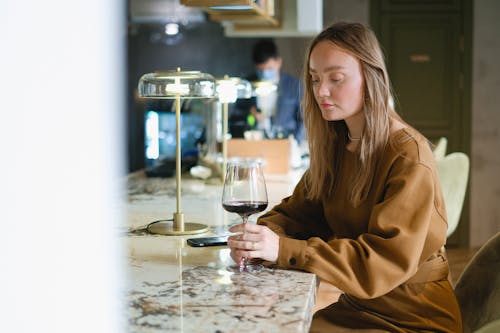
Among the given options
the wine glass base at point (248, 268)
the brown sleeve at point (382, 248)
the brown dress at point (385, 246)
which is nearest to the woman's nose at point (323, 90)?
the brown dress at point (385, 246)

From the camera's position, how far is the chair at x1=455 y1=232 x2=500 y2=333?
1796mm

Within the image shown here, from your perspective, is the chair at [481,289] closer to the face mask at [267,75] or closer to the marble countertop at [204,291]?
the marble countertop at [204,291]

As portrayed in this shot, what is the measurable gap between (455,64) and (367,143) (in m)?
5.39

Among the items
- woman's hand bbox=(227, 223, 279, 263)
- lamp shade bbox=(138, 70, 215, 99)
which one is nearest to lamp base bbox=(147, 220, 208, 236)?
lamp shade bbox=(138, 70, 215, 99)

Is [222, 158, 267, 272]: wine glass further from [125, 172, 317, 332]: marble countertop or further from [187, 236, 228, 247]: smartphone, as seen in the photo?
[187, 236, 228, 247]: smartphone

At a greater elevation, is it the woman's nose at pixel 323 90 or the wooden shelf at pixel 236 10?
the wooden shelf at pixel 236 10

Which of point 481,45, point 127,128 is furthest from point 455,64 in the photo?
point 127,128

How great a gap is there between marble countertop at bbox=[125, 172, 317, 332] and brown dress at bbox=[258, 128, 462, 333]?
91 mm

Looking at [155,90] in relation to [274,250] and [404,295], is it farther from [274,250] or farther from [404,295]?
[404,295]

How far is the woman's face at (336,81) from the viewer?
176 centimetres

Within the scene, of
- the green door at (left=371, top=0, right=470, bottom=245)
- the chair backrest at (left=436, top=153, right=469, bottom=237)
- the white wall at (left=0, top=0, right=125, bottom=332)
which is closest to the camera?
the white wall at (left=0, top=0, right=125, bottom=332)

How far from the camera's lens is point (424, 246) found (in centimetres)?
165

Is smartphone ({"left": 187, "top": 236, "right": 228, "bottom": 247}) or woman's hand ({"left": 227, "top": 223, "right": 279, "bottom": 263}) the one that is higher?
woman's hand ({"left": 227, "top": 223, "right": 279, "bottom": 263})

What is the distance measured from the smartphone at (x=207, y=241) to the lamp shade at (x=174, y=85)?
43 cm
